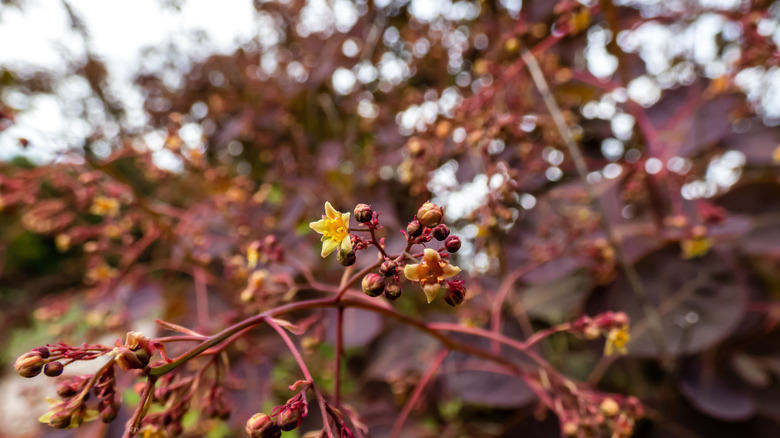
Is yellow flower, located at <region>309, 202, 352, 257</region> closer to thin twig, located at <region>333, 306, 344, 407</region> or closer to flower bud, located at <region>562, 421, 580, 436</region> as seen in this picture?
thin twig, located at <region>333, 306, 344, 407</region>

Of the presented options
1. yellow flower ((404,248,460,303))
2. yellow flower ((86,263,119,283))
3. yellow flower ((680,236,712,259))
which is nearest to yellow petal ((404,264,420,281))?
yellow flower ((404,248,460,303))

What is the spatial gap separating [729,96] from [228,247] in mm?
1225

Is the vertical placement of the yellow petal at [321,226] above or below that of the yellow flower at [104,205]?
below

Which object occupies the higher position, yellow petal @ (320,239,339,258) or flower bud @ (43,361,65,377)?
yellow petal @ (320,239,339,258)

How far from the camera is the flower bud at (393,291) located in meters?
0.34

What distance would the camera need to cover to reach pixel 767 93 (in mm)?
1156

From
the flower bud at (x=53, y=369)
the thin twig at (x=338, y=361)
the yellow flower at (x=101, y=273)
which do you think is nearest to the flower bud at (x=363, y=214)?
the thin twig at (x=338, y=361)

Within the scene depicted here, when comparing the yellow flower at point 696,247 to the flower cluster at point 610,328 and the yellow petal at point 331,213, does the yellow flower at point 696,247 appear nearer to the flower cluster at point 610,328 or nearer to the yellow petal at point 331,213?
the flower cluster at point 610,328

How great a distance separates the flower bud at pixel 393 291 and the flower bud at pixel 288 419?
0.13m

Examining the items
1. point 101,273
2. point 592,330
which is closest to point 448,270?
point 592,330

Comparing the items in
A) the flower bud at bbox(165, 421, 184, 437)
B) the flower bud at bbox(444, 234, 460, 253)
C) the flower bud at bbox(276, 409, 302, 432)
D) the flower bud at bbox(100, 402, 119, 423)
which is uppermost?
the flower bud at bbox(444, 234, 460, 253)

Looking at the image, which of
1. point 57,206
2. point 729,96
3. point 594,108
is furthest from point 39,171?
point 729,96

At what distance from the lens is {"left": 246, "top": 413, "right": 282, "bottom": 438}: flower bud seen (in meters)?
0.35

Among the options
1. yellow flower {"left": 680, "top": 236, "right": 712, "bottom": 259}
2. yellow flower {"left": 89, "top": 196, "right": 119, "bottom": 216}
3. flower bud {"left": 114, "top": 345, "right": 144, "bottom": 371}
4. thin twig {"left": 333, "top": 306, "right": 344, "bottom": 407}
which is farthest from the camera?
yellow flower {"left": 89, "top": 196, "right": 119, "bottom": 216}
